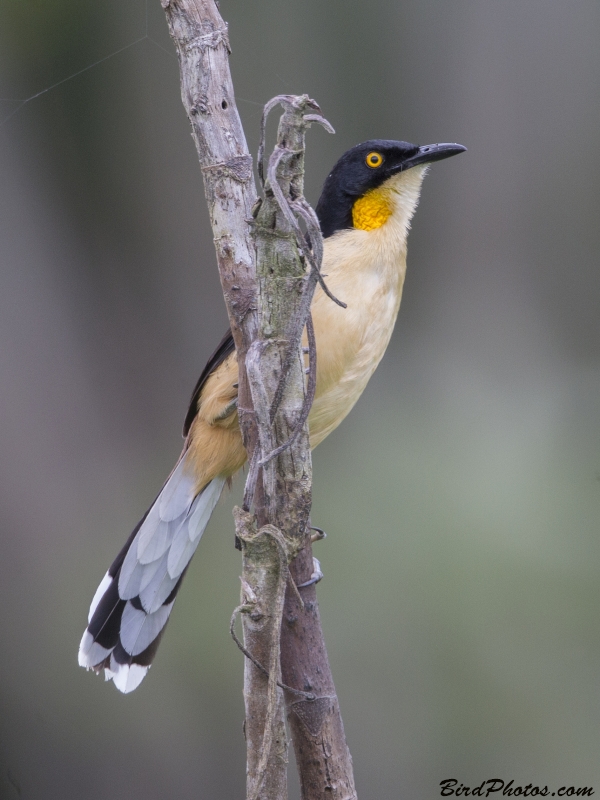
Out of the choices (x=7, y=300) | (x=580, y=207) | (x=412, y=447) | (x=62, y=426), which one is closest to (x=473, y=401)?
(x=412, y=447)

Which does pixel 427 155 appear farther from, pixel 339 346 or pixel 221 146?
pixel 221 146

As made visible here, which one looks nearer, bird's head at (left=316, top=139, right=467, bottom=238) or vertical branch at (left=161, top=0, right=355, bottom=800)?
vertical branch at (left=161, top=0, right=355, bottom=800)

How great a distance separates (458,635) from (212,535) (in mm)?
998

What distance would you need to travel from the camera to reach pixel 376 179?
5.82 feet

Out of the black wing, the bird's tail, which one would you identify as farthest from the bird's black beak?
the bird's tail

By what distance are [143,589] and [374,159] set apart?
1.13m

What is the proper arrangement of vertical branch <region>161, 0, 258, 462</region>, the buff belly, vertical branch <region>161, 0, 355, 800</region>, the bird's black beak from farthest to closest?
the bird's black beak < the buff belly < vertical branch <region>161, 0, 258, 462</region> < vertical branch <region>161, 0, 355, 800</region>

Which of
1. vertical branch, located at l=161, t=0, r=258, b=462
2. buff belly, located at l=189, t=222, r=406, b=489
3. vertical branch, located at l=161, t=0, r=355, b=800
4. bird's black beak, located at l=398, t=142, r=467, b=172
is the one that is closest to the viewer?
vertical branch, located at l=161, t=0, r=355, b=800

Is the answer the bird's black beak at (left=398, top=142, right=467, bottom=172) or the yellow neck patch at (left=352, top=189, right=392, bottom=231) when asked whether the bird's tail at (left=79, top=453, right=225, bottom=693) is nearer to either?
the yellow neck patch at (left=352, top=189, right=392, bottom=231)

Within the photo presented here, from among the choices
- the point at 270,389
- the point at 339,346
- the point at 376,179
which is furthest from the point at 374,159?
the point at 270,389

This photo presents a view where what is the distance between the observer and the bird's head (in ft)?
5.81

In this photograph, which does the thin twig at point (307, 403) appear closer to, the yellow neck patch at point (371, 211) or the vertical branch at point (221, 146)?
the vertical branch at point (221, 146)

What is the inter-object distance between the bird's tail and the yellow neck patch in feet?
2.27

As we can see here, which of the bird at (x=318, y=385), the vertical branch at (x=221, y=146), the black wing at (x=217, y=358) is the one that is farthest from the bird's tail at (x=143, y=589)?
the vertical branch at (x=221, y=146)
